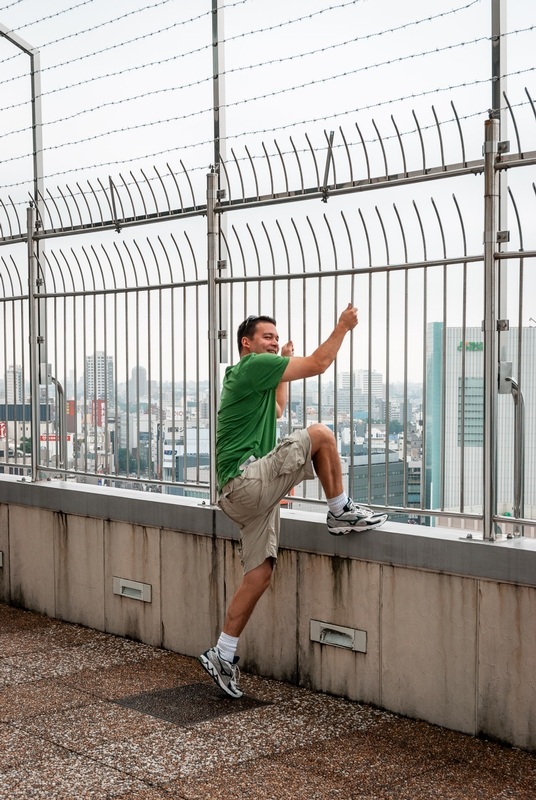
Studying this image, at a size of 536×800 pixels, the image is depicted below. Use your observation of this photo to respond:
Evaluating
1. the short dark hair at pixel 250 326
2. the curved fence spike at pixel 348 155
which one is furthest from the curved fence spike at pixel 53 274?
the curved fence spike at pixel 348 155

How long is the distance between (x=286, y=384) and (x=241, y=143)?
1.47 m

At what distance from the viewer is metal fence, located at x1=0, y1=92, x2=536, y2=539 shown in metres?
4.62

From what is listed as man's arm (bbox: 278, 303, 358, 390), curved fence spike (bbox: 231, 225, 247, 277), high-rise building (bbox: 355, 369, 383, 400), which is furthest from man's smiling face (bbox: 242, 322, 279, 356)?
curved fence spike (bbox: 231, 225, 247, 277)

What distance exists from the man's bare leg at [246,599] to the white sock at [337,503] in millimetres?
446

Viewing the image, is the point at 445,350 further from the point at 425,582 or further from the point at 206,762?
the point at 206,762

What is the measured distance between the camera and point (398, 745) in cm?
434

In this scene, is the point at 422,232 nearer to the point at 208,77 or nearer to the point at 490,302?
the point at 490,302

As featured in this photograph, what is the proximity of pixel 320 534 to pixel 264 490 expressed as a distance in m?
0.42

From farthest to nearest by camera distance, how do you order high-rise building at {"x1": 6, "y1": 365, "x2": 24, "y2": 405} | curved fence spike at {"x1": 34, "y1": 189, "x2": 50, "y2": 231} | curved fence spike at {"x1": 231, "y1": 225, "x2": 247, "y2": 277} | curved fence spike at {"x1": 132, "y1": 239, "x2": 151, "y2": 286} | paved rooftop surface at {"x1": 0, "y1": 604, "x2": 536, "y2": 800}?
high-rise building at {"x1": 6, "y1": 365, "x2": 24, "y2": 405}
curved fence spike at {"x1": 34, "y1": 189, "x2": 50, "y2": 231}
curved fence spike at {"x1": 132, "y1": 239, "x2": 151, "y2": 286}
curved fence spike at {"x1": 231, "y1": 225, "x2": 247, "y2": 277}
paved rooftop surface at {"x1": 0, "y1": 604, "x2": 536, "y2": 800}

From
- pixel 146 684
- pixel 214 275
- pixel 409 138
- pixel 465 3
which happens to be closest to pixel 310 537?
pixel 146 684

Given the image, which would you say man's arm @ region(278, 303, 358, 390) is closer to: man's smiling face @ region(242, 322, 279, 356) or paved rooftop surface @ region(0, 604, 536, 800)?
man's smiling face @ region(242, 322, 279, 356)

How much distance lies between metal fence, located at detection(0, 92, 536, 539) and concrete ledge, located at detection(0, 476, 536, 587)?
0.14 meters

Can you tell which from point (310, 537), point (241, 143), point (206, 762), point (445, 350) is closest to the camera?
point (206, 762)

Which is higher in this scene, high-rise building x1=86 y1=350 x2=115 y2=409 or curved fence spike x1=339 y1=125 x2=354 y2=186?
curved fence spike x1=339 y1=125 x2=354 y2=186
